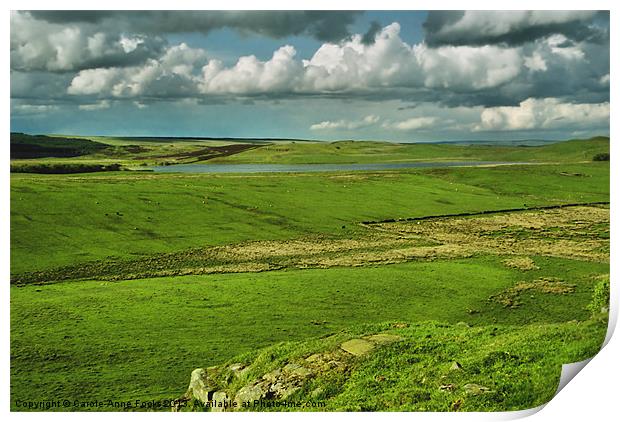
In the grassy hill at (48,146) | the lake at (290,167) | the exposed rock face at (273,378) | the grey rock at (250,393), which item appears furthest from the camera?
the lake at (290,167)

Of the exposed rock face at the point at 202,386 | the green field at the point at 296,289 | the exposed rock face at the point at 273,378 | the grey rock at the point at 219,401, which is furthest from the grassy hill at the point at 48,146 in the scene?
the grey rock at the point at 219,401

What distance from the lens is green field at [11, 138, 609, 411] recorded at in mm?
14531

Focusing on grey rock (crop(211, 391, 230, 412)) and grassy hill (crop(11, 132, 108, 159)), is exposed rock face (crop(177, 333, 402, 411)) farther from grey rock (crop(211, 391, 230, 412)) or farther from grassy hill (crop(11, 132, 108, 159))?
grassy hill (crop(11, 132, 108, 159))

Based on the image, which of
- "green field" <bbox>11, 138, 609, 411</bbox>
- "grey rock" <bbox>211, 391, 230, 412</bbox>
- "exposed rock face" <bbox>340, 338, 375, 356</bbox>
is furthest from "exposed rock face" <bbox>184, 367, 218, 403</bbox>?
"exposed rock face" <bbox>340, 338, 375, 356</bbox>

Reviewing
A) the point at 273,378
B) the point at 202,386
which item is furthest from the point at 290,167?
the point at 273,378

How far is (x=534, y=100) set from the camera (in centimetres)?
2212

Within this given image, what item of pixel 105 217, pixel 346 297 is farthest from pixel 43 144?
pixel 346 297

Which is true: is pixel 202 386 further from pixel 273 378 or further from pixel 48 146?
pixel 48 146

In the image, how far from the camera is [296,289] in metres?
21.7

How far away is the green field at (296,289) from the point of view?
14.5 metres

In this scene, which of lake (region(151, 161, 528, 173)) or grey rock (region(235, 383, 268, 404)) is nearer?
grey rock (region(235, 383, 268, 404))

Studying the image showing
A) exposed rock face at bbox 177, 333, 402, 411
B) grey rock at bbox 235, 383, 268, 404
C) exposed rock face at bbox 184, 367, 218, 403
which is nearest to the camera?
exposed rock face at bbox 177, 333, 402, 411

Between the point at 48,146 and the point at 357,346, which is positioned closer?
the point at 357,346

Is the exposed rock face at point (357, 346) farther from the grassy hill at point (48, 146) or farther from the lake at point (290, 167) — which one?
the lake at point (290, 167)
